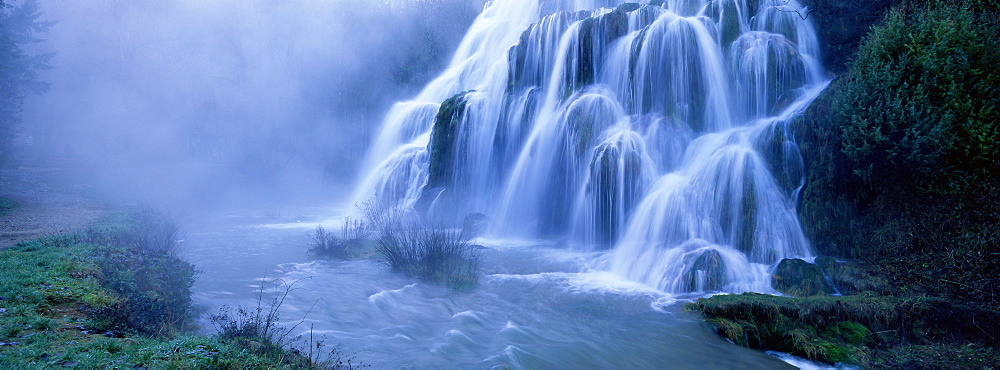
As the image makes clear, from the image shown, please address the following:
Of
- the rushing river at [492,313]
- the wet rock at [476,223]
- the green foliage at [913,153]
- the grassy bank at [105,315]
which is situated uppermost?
the green foliage at [913,153]

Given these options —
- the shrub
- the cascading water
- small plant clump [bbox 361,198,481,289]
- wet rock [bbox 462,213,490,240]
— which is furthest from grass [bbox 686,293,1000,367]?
wet rock [bbox 462,213,490,240]

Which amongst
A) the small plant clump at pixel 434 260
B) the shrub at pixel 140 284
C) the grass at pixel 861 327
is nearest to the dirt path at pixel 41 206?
the shrub at pixel 140 284

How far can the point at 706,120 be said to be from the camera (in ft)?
51.7

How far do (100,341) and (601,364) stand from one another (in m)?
6.12

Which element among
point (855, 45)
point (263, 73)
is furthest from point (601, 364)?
point (263, 73)

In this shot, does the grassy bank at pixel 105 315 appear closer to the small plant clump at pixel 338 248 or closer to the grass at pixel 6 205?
the small plant clump at pixel 338 248

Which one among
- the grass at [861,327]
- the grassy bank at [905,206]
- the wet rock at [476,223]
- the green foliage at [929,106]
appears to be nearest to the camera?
the grass at [861,327]

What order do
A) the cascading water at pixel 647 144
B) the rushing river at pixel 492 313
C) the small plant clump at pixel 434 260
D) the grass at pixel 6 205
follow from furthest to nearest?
the grass at pixel 6 205, the cascading water at pixel 647 144, the small plant clump at pixel 434 260, the rushing river at pixel 492 313

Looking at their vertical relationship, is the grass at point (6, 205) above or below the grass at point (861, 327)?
above

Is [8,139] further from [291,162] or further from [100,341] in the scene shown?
[100,341]

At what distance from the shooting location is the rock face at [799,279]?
9961mm

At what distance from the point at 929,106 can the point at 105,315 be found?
13.8m

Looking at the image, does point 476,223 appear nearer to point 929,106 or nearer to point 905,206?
point 905,206

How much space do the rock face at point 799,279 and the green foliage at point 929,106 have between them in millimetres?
2382
